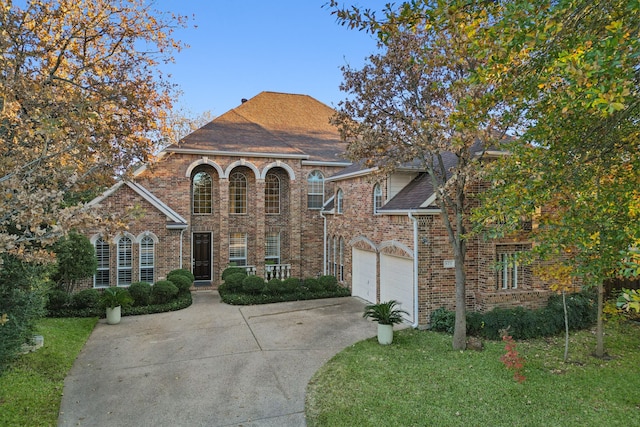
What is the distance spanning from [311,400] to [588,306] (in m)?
10.3

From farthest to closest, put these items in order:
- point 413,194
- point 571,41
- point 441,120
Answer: point 413,194, point 441,120, point 571,41

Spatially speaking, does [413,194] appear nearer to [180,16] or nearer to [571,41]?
[571,41]

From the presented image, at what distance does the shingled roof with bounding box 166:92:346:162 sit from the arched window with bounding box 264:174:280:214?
5.47ft

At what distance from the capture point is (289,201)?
1903 cm

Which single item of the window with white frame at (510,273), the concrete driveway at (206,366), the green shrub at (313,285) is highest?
the window with white frame at (510,273)

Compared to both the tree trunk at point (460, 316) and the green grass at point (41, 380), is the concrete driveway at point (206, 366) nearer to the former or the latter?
the green grass at point (41, 380)

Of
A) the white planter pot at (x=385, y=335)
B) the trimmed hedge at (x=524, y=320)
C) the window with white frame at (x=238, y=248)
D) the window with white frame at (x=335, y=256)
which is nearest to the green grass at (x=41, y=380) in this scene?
the white planter pot at (x=385, y=335)

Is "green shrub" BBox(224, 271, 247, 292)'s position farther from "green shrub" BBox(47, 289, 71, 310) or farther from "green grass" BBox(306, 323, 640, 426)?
"green grass" BBox(306, 323, 640, 426)

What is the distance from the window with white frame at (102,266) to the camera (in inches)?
568

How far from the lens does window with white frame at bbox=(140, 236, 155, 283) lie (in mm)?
15039

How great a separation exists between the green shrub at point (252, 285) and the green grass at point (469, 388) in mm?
6083

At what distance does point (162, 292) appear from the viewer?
1328 centimetres

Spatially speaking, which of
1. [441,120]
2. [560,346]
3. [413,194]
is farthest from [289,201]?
[560,346]

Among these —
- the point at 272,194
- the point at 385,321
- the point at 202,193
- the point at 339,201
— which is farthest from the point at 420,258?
the point at 202,193
